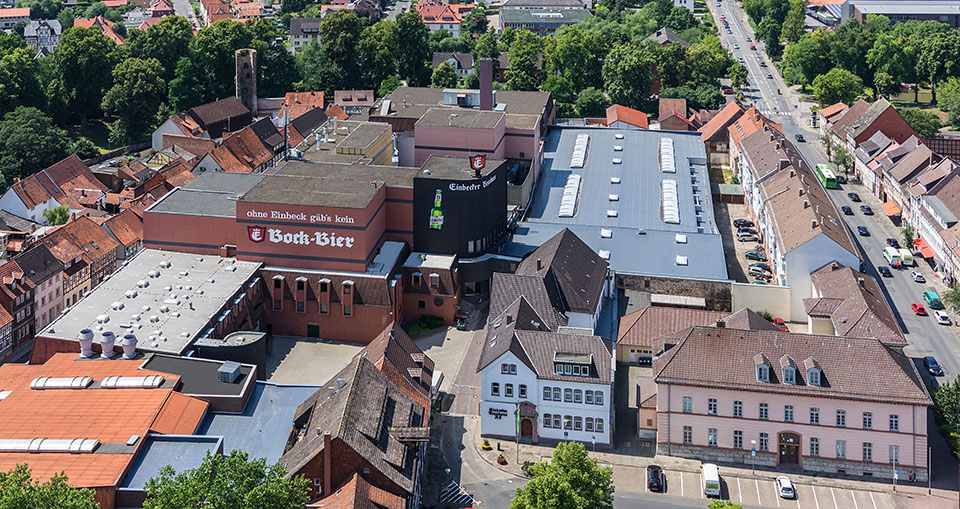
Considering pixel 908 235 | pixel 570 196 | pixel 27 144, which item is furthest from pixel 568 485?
pixel 27 144

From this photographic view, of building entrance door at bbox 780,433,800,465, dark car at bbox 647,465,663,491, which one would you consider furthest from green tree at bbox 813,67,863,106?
dark car at bbox 647,465,663,491

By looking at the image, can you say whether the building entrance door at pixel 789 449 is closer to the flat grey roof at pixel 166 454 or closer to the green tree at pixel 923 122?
the flat grey roof at pixel 166 454

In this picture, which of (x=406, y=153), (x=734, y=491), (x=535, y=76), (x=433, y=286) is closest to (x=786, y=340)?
(x=734, y=491)

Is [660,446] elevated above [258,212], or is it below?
below

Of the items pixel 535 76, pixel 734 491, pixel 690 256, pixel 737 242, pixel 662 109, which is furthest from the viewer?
pixel 535 76

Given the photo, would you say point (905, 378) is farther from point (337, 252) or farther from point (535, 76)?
point (535, 76)

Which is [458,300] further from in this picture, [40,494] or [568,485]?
[40,494]

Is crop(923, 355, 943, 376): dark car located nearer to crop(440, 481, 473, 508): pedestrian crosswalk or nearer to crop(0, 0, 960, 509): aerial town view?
crop(0, 0, 960, 509): aerial town view
